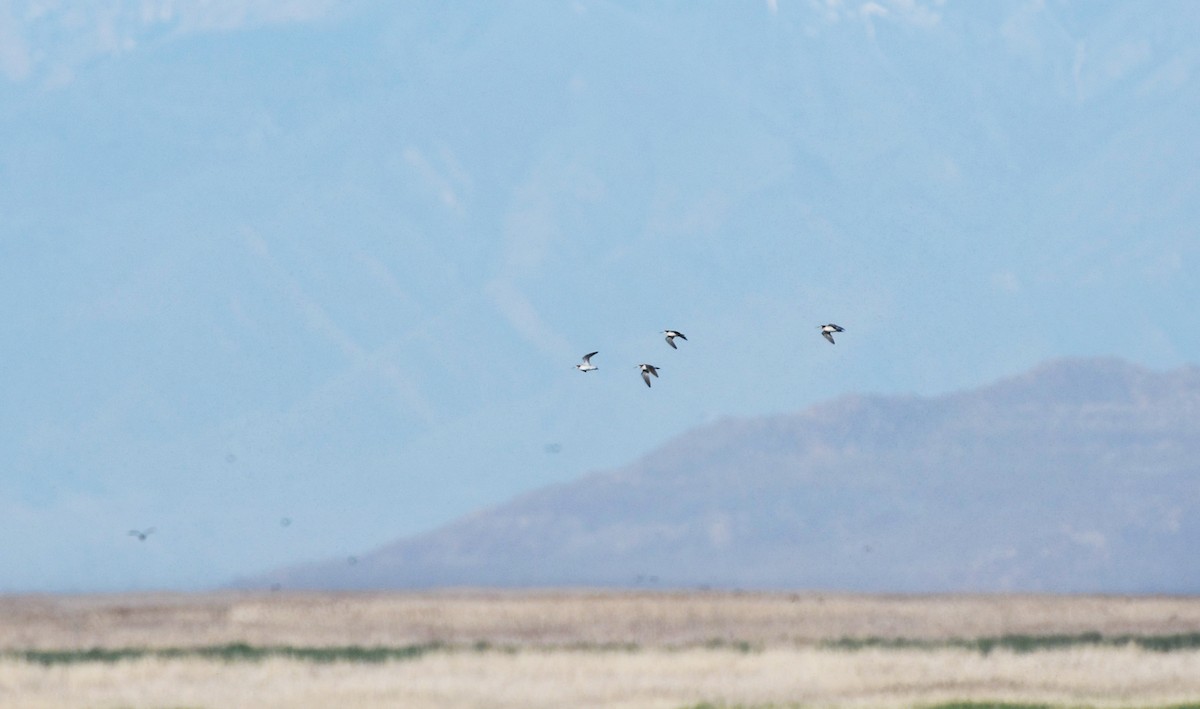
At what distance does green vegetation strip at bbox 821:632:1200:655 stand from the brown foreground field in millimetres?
116

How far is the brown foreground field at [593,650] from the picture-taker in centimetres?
3784

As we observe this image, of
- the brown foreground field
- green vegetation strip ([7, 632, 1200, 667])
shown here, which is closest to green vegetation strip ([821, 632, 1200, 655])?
green vegetation strip ([7, 632, 1200, 667])

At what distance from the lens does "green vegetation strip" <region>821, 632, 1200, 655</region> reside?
4733 centimetres

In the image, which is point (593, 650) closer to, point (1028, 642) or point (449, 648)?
point (449, 648)

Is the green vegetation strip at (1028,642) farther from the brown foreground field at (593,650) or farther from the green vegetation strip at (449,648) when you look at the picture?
the brown foreground field at (593,650)

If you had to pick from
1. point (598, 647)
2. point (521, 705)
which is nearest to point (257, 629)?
point (598, 647)

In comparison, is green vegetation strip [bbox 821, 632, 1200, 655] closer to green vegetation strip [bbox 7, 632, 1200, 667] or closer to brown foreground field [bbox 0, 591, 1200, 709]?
green vegetation strip [bbox 7, 632, 1200, 667]

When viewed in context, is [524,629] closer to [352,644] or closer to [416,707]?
[352,644]

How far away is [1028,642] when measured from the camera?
48.9 meters

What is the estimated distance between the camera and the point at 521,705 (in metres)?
36.5

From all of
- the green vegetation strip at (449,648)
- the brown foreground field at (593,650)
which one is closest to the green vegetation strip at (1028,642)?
the green vegetation strip at (449,648)

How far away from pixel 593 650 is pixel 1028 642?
33.6 feet

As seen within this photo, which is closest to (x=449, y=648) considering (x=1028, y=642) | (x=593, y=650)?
(x=593, y=650)

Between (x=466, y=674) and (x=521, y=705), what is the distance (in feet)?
15.3
